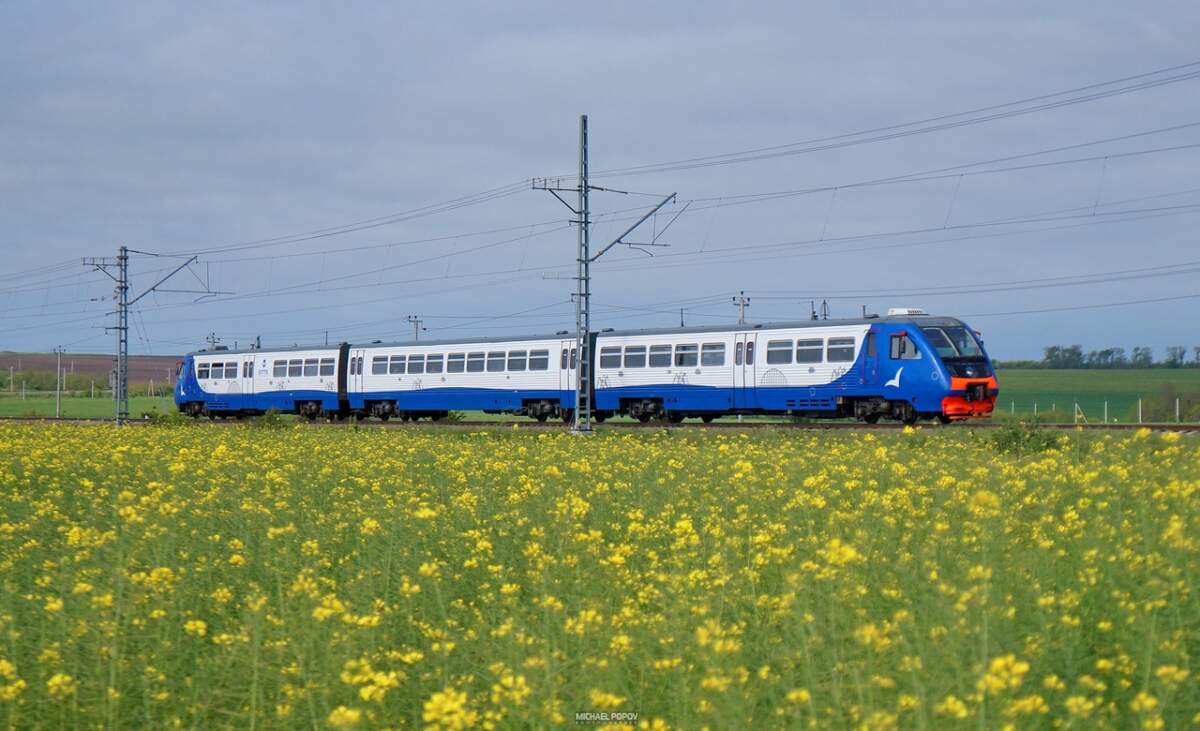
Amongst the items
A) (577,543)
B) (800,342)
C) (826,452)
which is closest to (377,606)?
(577,543)

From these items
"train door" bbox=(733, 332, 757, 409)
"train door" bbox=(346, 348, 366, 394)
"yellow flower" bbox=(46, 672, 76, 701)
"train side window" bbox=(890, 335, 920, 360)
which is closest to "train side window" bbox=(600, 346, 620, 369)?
"train door" bbox=(733, 332, 757, 409)

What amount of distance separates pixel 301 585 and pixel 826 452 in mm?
9930

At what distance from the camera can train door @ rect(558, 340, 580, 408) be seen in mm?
33750

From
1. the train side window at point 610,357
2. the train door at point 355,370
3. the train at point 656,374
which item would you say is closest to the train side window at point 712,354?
the train at point 656,374

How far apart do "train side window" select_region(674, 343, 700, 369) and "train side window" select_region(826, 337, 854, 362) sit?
4.41 meters

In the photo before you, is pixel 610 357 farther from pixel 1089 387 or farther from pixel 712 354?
Answer: pixel 1089 387

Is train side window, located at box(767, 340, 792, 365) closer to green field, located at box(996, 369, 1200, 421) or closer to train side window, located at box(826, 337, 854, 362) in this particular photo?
train side window, located at box(826, 337, 854, 362)

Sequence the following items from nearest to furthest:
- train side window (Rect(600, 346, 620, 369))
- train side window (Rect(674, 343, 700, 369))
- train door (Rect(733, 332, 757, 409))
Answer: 1. train door (Rect(733, 332, 757, 409))
2. train side window (Rect(674, 343, 700, 369))
3. train side window (Rect(600, 346, 620, 369))

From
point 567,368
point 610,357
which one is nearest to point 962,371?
point 610,357

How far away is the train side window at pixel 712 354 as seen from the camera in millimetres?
30250

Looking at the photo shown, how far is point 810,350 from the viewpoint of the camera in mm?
28219

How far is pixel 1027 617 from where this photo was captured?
208 inches

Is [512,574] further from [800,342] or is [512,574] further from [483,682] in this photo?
[800,342]

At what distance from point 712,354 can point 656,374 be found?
6.83ft
